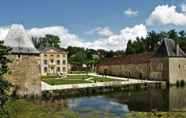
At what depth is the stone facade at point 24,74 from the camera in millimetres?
16781

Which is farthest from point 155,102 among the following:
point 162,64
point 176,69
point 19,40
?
point 162,64

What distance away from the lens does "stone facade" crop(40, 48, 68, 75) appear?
155 ft

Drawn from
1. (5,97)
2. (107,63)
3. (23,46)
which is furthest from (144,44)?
(5,97)

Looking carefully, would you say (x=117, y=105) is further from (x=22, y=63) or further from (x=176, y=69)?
(x=176, y=69)

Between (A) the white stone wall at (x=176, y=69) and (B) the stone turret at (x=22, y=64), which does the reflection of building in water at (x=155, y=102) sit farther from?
(A) the white stone wall at (x=176, y=69)

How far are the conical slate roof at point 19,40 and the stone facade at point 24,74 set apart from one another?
0.38 metres

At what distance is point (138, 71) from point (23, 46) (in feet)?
74.0

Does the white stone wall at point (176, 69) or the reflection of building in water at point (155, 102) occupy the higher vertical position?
the white stone wall at point (176, 69)

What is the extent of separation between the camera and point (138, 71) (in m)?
36.8

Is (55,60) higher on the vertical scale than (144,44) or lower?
lower

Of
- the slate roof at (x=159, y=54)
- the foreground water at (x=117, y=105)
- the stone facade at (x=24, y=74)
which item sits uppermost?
the slate roof at (x=159, y=54)

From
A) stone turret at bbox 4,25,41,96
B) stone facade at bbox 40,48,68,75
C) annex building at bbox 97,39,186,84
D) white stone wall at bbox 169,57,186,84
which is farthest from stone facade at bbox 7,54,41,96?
stone facade at bbox 40,48,68,75

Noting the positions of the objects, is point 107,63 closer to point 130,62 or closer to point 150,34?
point 130,62

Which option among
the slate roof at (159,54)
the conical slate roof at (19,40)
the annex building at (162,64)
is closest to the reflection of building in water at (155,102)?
the conical slate roof at (19,40)
